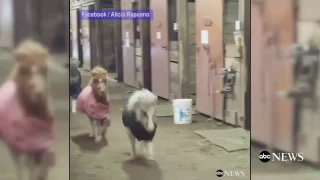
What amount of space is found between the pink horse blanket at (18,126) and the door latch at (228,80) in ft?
3.72

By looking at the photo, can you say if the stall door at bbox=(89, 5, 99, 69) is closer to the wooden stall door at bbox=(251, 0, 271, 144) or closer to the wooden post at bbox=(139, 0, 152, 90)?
the wooden post at bbox=(139, 0, 152, 90)

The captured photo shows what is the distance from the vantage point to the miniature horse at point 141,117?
3279 mm

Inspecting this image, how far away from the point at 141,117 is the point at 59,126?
0.52 metres

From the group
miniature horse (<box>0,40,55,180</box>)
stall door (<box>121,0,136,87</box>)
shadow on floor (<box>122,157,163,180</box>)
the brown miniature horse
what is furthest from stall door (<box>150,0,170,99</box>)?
miniature horse (<box>0,40,55,180</box>)

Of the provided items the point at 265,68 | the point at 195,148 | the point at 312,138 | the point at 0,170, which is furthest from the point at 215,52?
the point at 0,170

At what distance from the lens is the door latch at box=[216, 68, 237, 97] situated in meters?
3.34

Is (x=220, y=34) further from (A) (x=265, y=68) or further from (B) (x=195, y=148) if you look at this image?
(B) (x=195, y=148)

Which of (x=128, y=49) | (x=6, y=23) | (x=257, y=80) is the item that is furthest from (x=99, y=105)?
(x=257, y=80)

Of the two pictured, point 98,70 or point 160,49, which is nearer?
point 98,70

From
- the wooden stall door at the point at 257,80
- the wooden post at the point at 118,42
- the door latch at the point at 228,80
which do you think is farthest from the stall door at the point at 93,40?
the wooden stall door at the point at 257,80

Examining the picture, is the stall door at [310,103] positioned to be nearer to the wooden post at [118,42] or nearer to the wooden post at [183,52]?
the wooden post at [183,52]

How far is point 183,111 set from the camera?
334 cm
